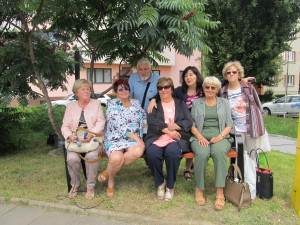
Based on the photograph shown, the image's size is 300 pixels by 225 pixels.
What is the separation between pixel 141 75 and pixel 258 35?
37.1 feet

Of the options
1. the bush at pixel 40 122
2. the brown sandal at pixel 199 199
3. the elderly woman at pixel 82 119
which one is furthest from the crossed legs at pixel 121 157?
the bush at pixel 40 122

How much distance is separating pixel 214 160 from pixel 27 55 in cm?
367

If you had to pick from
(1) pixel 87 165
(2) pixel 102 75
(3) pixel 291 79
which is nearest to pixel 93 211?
(1) pixel 87 165

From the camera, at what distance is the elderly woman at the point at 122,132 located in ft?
11.2

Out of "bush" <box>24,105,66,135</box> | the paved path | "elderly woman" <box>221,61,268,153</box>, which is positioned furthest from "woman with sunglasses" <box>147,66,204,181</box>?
"bush" <box>24,105,66,135</box>

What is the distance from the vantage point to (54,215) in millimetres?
3043

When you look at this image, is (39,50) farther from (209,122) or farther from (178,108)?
(209,122)

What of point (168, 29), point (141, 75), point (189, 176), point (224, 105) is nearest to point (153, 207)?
point (189, 176)

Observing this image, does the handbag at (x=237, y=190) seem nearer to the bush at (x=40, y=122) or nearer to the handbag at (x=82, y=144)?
the handbag at (x=82, y=144)

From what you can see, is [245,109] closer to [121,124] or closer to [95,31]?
[121,124]

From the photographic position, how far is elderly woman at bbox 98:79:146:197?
3.42 metres

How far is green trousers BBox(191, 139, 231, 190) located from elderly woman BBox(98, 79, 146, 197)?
775 mm

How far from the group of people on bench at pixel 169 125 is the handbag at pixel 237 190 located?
4.0 inches

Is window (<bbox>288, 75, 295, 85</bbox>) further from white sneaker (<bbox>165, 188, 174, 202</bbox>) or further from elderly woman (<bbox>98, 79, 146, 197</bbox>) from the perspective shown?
white sneaker (<bbox>165, 188, 174, 202</bbox>)
